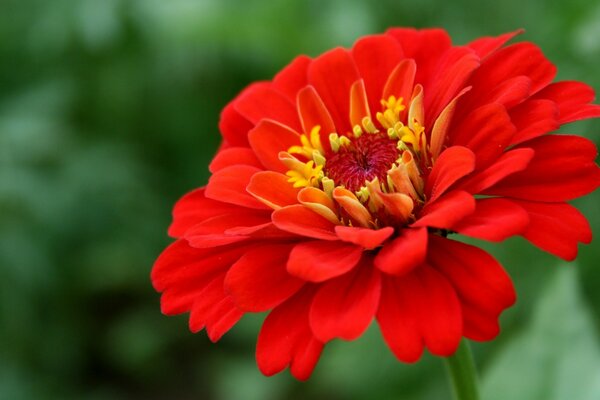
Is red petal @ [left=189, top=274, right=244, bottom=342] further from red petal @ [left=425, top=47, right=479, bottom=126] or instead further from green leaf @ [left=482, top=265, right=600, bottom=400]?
green leaf @ [left=482, top=265, right=600, bottom=400]

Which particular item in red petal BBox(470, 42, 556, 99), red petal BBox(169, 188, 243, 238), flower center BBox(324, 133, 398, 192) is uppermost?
red petal BBox(470, 42, 556, 99)

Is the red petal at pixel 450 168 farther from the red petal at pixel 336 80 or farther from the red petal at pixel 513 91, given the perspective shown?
the red petal at pixel 336 80

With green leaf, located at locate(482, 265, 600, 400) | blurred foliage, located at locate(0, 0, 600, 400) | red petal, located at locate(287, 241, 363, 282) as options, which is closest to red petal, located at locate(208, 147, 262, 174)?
red petal, located at locate(287, 241, 363, 282)

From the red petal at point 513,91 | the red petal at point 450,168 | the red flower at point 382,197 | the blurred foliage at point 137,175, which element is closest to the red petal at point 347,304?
the red flower at point 382,197

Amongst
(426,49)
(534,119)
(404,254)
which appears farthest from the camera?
(426,49)

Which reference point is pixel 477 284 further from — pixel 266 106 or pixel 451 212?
pixel 266 106

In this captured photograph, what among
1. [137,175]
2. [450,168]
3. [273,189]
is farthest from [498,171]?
[137,175]
